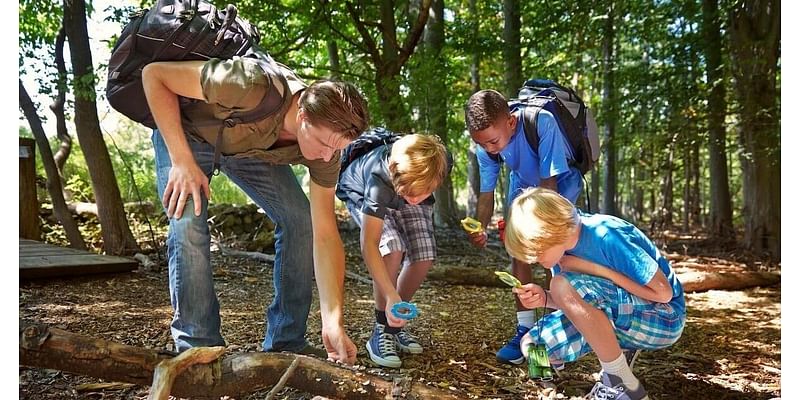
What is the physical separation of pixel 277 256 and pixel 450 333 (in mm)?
1342

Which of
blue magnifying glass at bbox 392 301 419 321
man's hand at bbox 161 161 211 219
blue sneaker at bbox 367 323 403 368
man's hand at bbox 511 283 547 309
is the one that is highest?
man's hand at bbox 161 161 211 219

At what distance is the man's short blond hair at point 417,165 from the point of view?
2463mm

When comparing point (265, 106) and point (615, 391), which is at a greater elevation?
point (265, 106)

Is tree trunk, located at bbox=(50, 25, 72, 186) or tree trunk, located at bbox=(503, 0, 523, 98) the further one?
tree trunk, located at bbox=(503, 0, 523, 98)

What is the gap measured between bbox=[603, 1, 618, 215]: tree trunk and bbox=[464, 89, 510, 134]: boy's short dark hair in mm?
5534

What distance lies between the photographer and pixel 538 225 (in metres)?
2.18

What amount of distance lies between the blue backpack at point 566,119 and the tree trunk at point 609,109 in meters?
5.19

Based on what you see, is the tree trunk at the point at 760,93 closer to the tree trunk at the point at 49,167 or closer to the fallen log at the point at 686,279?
the fallen log at the point at 686,279

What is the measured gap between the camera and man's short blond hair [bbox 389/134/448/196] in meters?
2.46

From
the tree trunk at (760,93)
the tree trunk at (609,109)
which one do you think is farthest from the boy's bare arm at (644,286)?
the tree trunk at (609,109)

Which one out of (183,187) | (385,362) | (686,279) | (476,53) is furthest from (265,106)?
(476,53)

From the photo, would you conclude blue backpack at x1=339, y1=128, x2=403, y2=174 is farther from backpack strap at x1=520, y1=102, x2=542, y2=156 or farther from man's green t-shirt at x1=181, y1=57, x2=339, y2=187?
man's green t-shirt at x1=181, y1=57, x2=339, y2=187

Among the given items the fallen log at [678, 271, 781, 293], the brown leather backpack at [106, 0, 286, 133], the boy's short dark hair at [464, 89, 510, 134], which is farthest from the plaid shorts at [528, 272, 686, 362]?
the fallen log at [678, 271, 781, 293]

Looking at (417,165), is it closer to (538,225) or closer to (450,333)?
(538,225)
